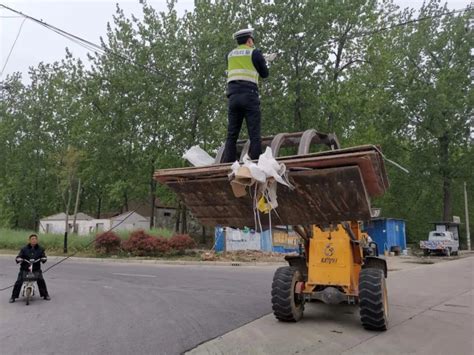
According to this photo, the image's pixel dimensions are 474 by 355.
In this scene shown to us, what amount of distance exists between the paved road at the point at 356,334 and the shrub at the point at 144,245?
16513 millimetres

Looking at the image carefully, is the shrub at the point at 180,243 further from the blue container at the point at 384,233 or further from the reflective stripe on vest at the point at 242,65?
the reflective stripe on vest at the point at 242,65

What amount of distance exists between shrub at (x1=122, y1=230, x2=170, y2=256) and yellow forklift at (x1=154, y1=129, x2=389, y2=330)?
686 inches

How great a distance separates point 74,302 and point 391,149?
36.7m

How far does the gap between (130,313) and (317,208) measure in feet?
18.4

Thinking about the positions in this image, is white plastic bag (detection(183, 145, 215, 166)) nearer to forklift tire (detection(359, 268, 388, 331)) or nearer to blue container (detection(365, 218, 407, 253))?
forklift tire (detection(359, 268, 388, 331))

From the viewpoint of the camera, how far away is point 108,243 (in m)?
26.3

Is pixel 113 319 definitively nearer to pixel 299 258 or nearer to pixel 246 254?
pixel 299 258

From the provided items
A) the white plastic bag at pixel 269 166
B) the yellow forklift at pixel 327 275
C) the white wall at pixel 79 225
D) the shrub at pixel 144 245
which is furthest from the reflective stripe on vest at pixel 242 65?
the white wall at pixel 79 225

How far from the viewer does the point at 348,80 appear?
30.5m

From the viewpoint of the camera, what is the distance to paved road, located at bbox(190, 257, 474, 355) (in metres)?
7.04

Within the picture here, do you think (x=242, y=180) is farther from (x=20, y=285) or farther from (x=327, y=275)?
(x=20, y=285)

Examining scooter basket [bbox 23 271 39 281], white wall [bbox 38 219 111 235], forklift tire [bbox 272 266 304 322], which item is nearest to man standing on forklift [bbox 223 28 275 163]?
forklift tire [bbox 272 266 304 322]

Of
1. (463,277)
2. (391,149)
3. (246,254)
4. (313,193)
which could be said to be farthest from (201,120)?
(313,193)

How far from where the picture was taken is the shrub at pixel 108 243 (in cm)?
2599
